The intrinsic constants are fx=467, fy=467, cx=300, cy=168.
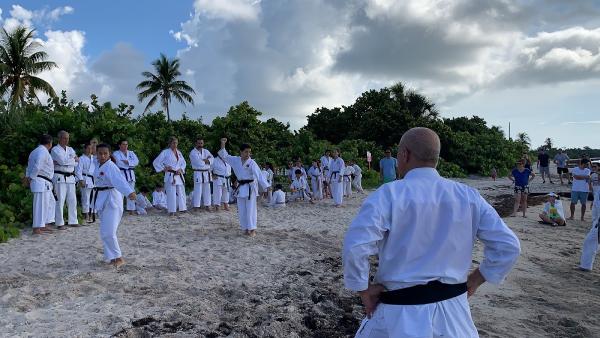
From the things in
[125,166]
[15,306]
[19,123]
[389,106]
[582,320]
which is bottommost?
[582,320]

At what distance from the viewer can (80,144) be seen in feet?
48.0

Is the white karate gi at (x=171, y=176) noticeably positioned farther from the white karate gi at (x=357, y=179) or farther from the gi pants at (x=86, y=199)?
the white karate gi at (x=357, y=179)

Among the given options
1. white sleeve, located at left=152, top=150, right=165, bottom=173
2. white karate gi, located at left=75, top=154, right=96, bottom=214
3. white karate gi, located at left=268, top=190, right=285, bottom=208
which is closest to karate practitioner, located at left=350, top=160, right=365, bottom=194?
white karate gi, located at left=268, top=190, right=285, bottom=208

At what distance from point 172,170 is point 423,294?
10328 millimetres

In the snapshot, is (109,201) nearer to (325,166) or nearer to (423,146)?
(423,146)

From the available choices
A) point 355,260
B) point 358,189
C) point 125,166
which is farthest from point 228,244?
point 358,189

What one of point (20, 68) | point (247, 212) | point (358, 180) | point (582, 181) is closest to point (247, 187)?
point (247, 212)

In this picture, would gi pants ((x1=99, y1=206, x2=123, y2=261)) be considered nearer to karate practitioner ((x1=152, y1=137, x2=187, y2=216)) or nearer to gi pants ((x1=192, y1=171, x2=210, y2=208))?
karate practitioner ((x1=152, y1=137, x2=187, y2=216))

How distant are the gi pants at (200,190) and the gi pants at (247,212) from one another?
361 cm

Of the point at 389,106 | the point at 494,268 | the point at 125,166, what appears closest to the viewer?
the point at 494,268

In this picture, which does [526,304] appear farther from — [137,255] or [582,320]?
[137,255]

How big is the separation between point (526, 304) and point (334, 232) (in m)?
4.94

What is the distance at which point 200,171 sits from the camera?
41.9 feet

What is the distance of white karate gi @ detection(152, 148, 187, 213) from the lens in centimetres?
1182
